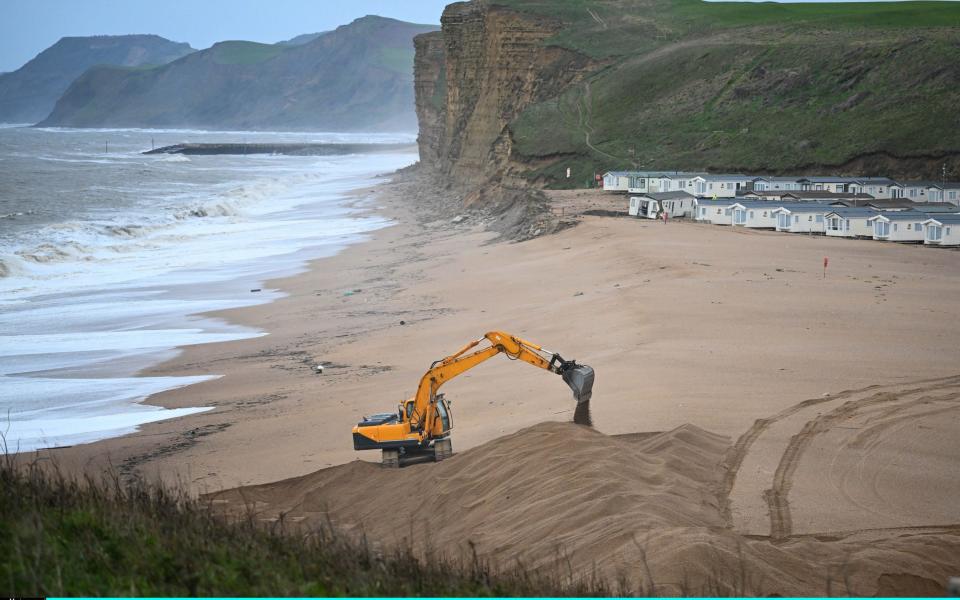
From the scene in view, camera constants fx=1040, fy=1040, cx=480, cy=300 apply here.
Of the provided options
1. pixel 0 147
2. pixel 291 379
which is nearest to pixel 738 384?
pixel 291 379

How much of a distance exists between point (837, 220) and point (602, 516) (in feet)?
115

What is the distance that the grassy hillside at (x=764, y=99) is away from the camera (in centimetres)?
6216

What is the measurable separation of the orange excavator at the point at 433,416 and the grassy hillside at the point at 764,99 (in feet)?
159

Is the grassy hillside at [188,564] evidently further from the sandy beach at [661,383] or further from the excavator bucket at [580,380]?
the excavator bucket at [580,380]

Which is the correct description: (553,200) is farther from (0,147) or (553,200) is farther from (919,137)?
(0,147)

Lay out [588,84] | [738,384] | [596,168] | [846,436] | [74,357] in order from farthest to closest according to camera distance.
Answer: [588,84] → [596,168] → [74,357] → [738,384] → [846,436]

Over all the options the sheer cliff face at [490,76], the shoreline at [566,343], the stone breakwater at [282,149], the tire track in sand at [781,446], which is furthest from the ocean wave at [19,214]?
the stone breakwater at [282,149]

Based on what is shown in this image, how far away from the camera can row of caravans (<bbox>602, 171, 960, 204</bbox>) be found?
5322 centimetres

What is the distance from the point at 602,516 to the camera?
1259 centimetres

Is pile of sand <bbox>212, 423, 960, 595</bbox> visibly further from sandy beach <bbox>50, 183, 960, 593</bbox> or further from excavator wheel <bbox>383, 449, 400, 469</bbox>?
excavator wheel <bbox>383, 449, 400, 469</bbox>

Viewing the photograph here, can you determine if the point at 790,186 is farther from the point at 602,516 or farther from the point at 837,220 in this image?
the point at 602,516

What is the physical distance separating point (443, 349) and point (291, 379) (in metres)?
3.70

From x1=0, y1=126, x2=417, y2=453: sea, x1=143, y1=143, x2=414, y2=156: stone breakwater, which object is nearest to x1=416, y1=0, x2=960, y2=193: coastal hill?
x1=0, y1=126, x2=417, y2=453: sea

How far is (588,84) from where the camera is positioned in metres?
86.9
